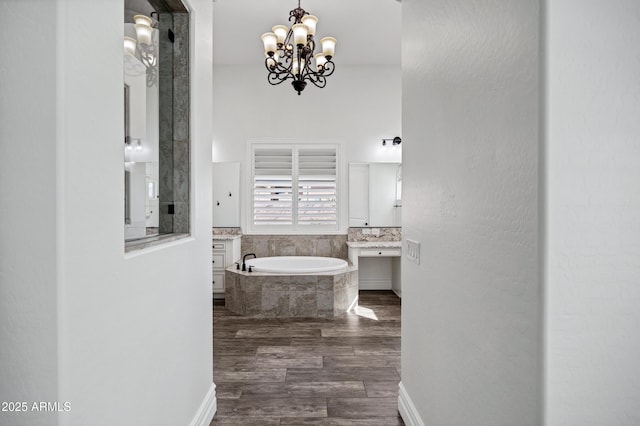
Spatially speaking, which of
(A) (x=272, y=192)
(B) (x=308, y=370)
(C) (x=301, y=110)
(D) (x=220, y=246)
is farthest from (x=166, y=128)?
(C) (x=301, y=110)

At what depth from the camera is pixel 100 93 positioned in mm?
981

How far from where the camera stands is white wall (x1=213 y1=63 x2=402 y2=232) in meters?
5.05

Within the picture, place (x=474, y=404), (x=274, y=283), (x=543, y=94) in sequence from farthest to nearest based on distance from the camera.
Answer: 1. (x=274, y=283)
2. (x=474, y=404)
3. (x=543, y=94)

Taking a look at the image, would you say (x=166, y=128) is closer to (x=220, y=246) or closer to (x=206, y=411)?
(x=206, y=411)

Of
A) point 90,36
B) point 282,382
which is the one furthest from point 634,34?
Result: point 282,382

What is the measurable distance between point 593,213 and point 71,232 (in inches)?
49.3

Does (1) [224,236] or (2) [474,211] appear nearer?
(2) [474,211]

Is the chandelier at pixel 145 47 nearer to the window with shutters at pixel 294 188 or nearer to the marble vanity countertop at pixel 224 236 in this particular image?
the marble vanity countertop at pixel 224 236

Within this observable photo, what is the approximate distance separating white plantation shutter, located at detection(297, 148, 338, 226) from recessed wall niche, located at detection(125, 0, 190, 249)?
326 centimetres

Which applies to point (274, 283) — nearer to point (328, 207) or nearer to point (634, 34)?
point (328, 207)

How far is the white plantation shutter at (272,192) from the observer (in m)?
5.04

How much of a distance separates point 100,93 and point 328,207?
13.6 feet

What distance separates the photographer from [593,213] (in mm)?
833

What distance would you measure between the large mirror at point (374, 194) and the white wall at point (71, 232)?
4066 mm
